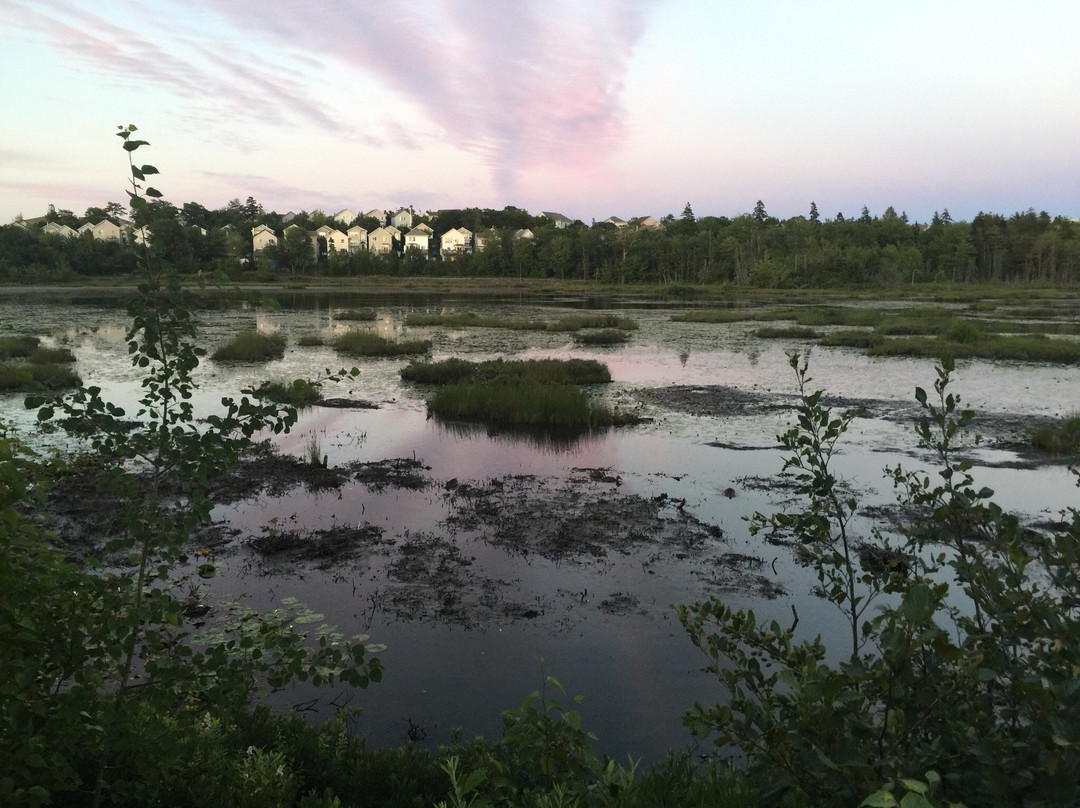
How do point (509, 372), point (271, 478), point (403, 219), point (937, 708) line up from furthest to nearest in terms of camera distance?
1. point (403, 219)
2. point (509, 372)
3. point (271, 478)
4. point (937, 708)

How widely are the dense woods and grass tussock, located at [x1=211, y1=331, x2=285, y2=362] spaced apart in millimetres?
79111

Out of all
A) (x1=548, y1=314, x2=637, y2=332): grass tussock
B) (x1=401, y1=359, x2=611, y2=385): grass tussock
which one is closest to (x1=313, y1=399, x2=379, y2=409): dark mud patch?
(x1=401, y1=359, x2=611, y2=385): grass tussock

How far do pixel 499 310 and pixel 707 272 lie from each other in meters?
66.9

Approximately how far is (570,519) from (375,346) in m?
21.6

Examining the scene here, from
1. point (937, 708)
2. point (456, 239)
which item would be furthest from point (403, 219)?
point (937, 708)

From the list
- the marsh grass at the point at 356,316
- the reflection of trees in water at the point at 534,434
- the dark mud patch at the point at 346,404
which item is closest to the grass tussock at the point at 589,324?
the marsh grass at the point at 356,316

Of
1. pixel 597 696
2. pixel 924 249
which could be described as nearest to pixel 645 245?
pixel 924 249

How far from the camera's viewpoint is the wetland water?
6.82 meters

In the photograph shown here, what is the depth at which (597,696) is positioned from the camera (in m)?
6.64

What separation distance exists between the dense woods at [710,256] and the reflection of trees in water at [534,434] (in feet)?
313

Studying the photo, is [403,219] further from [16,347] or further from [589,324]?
[16,347]

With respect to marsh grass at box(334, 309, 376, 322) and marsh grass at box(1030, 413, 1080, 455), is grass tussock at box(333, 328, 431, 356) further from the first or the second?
marsh grass at box(1030, 413, 1080, 455)

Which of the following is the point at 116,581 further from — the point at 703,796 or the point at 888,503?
the point at 888,503

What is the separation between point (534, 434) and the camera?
1728 centimetres
